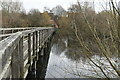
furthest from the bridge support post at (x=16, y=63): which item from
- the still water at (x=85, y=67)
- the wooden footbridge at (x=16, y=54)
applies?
the still water at (x=85, y=67)

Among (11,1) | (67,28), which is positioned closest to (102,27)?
(67,28)

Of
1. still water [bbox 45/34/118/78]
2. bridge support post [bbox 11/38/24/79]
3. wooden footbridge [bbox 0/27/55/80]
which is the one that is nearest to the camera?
wooden footbridge [bbox 0/27/55/80]

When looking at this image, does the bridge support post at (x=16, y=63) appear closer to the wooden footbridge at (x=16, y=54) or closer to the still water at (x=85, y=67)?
the wooden footbridge at (x=16, y=54)

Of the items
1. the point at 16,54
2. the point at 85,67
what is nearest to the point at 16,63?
the point at 16,54

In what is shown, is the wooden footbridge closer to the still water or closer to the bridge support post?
the bridge support post

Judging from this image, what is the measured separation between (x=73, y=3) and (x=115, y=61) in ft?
3.11

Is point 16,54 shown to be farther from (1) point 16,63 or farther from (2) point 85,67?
(2) point 85,67

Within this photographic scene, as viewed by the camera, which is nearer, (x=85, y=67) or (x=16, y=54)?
(x=16, y=54)

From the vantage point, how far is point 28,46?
4527mm

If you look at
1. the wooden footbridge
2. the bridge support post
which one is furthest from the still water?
the bridge support post

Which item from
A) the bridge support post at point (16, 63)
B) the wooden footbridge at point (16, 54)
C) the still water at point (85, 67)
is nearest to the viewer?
the wooden footbridge at point (16, 54)

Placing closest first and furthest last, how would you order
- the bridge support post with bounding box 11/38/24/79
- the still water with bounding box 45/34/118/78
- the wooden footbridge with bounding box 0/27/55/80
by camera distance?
1. the wooden footbridge with bounding box 0/27/55/80
2. the bridge support post with bounding box 11/38/24/79
3. the still water with bounding box 45/34/118/78

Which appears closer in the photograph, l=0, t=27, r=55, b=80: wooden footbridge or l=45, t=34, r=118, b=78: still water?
l=0, t=27, r=55, b=80: wooden footbridge

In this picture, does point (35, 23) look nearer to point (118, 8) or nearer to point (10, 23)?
point (10, 23)
